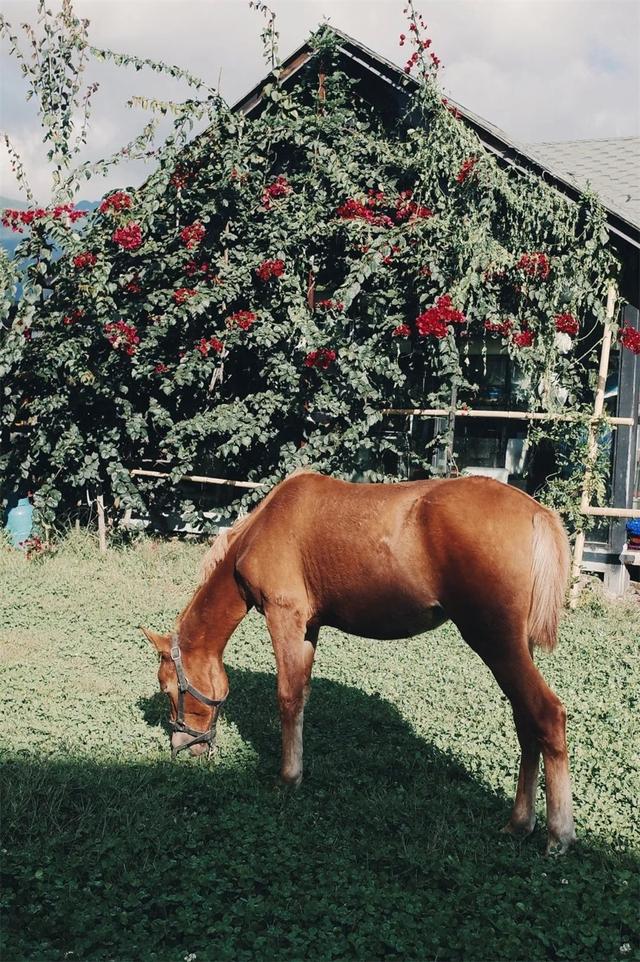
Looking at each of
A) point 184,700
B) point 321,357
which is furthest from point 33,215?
point 184,700

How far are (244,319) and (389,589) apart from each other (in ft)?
20.4

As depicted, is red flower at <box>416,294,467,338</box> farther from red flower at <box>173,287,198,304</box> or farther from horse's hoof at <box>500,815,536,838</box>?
horse's hoof at <box>500,815,536,838</box>

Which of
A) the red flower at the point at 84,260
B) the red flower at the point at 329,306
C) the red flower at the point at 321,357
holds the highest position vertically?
the red flower at the point at 84,260

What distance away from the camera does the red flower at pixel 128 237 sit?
10023mm

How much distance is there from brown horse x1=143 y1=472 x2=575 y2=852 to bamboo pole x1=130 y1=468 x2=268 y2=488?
5479mm

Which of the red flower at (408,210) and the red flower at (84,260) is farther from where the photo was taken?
the red flower at (84,260)

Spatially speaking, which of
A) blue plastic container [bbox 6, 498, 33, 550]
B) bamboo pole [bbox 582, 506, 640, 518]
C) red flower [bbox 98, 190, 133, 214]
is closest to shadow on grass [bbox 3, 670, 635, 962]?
bamboo pole [bbox 582, 506, 640, 518]

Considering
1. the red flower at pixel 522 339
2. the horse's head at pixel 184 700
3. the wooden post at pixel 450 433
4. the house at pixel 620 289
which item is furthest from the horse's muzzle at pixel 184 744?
the red flower at pixel 522 339

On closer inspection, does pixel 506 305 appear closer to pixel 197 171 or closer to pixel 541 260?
pixel 541 260

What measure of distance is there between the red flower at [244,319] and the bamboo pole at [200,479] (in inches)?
74.6

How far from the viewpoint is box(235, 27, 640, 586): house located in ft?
31.3

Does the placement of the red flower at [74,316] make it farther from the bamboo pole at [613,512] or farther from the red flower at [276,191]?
the bamboo pole at [613,512]

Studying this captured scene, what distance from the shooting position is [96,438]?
436 inches

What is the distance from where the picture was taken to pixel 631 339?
9039 mm
